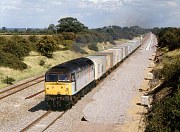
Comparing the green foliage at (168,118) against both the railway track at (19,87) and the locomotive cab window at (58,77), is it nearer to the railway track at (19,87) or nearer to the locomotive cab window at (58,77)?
the locomotive cab window at (58,77)

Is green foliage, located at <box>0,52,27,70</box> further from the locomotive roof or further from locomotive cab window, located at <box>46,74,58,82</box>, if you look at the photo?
locomotive cab window, located at <box>46,74,58,82</box>

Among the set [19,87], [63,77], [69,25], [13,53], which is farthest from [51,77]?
[69,25]

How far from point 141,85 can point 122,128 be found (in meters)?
15.4

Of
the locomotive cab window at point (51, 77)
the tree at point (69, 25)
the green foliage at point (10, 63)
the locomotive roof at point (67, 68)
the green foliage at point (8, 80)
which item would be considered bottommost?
the green foliage at point (8, 80)

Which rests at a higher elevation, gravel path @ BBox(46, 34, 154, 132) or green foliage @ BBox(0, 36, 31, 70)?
green foliage @ BBox(0, 36, 31, 70)

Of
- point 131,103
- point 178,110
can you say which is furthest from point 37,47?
point 178,110

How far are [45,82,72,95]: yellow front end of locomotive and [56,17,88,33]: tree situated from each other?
86.3m

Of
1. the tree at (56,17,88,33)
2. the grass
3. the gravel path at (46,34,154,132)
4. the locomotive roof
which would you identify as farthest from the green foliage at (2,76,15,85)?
the tree at (56,17,88,33)

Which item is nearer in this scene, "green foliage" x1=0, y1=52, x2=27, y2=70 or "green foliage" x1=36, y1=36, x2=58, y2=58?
"green foliage" x1=0, y1=52, x2=27, y2=70

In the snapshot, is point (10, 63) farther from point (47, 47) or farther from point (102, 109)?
point (102, 109)

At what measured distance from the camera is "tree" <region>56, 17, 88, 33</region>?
4279 inches

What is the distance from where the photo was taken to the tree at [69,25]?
109m

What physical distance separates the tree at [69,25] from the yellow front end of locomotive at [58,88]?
86296 mm

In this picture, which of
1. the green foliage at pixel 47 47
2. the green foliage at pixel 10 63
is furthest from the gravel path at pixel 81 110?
the green foliage at pixel 47 47
